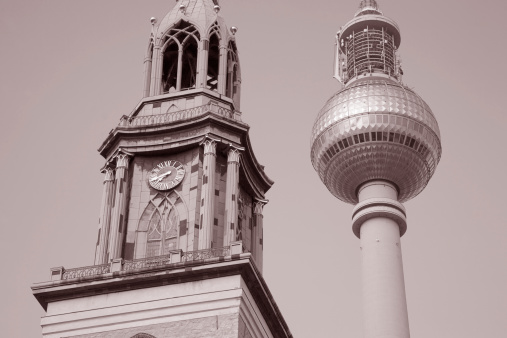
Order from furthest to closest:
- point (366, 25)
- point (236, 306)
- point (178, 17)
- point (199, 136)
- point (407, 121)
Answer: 1. point (366, 25)
2. point (407, 121)
3. point (178, 17)
4. point (199, 136)
5. point (236, 306)

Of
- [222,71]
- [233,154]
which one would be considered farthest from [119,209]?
[222,71]

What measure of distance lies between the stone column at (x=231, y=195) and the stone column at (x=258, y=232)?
13.0 feet

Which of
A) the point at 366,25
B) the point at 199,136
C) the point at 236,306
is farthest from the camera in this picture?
the point at 366,25

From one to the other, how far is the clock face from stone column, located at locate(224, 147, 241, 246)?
2579 millimetres

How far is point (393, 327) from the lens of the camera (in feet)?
230

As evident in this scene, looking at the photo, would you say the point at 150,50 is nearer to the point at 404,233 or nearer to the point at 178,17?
the point at 178,17

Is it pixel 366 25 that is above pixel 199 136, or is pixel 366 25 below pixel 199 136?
above

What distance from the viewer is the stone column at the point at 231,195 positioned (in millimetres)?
63438

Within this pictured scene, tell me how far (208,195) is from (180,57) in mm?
10577

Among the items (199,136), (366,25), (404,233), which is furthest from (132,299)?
(366,25)

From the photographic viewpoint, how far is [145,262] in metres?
61.7

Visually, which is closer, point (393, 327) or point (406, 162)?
point (393, 327)

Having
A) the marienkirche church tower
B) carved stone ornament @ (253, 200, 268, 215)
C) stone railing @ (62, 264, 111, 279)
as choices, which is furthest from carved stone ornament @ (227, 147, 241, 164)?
stone railing @ (62, 264, 111, 279)

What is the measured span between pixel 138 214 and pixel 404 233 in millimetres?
19462
